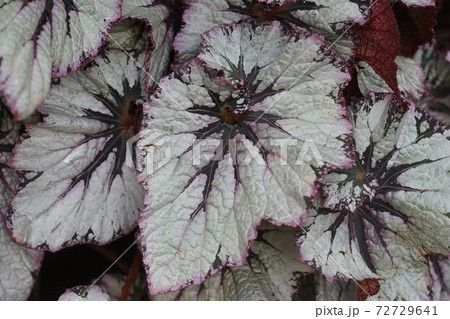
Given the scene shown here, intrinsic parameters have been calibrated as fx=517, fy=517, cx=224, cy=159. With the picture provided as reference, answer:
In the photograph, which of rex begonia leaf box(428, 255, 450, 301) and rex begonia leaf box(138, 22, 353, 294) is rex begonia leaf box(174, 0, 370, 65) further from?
rex begonia leaf box(428, 255, 450, 301)

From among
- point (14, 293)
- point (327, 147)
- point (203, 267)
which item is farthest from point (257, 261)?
point (14, 293)

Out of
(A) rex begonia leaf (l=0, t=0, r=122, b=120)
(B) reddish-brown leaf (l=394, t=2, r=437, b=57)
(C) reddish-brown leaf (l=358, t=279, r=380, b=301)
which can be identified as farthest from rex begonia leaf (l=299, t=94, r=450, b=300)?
(A) rex begonia leaf (l=0, t=0, r=122, b=120)

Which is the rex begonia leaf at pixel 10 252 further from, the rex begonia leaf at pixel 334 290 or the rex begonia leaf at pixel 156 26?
the rex begonia leaf at pixel 334 290

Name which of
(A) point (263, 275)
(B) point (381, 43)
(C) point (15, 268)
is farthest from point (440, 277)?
(C) point (15, 268)

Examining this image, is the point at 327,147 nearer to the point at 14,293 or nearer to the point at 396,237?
the point at 396,237

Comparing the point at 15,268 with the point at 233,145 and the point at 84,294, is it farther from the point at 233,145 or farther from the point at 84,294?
the point at 233,145

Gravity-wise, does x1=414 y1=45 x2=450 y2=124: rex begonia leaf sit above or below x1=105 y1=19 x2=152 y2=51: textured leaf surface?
below
